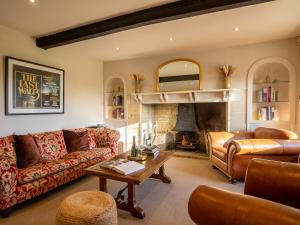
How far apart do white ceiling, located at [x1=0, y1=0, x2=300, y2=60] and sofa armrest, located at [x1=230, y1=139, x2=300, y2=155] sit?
6.09 feet

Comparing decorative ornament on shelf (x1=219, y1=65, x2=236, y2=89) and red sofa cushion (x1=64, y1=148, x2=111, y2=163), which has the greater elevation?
decorative ornament on shelf (x1=219, y1=65, x2=236, y2=89)

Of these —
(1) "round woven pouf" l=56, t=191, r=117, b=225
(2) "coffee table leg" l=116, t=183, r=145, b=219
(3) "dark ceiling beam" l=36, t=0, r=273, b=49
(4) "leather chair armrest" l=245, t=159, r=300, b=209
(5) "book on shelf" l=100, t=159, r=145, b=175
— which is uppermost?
(3) "dark ceiling beam" l=36, t=0, r=273, b=49

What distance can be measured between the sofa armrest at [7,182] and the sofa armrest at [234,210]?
200cm

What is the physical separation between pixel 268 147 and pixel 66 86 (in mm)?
3945

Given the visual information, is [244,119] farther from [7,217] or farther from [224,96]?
[7,217]

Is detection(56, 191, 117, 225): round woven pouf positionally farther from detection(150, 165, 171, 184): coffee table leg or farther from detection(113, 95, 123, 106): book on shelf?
detection(113, 95, 123, 106): book on shelf

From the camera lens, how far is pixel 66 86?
410 centimetres

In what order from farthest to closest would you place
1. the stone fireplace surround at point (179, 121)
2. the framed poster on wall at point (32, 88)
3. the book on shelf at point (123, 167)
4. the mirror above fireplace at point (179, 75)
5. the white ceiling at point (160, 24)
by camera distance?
the stone fireplace surround at point (179, 121) → the mirror above fireplace at point (179, 75) → the framed poster on wall at point (32, 88) → the white ceiling at point (160, 24) → the book on shelf at point (123, 167)

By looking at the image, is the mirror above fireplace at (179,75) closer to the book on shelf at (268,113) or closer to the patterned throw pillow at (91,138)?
the book on shelf at (268,113)

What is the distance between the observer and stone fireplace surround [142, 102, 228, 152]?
4586 mm

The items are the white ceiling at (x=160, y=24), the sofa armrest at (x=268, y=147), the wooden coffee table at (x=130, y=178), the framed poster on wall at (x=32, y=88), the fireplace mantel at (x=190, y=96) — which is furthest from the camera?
the fireplace mantel at (x=190, y=96)

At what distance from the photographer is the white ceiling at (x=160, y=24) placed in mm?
2480

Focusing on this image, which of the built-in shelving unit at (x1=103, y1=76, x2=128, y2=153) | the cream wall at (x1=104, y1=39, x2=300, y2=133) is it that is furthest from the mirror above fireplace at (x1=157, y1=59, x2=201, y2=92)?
the built-in shelving unit at (x1=103, y1=76, x2=128, y2=153)

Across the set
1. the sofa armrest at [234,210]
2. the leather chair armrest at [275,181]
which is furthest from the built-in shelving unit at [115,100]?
the sofa armrest at [234,210]
